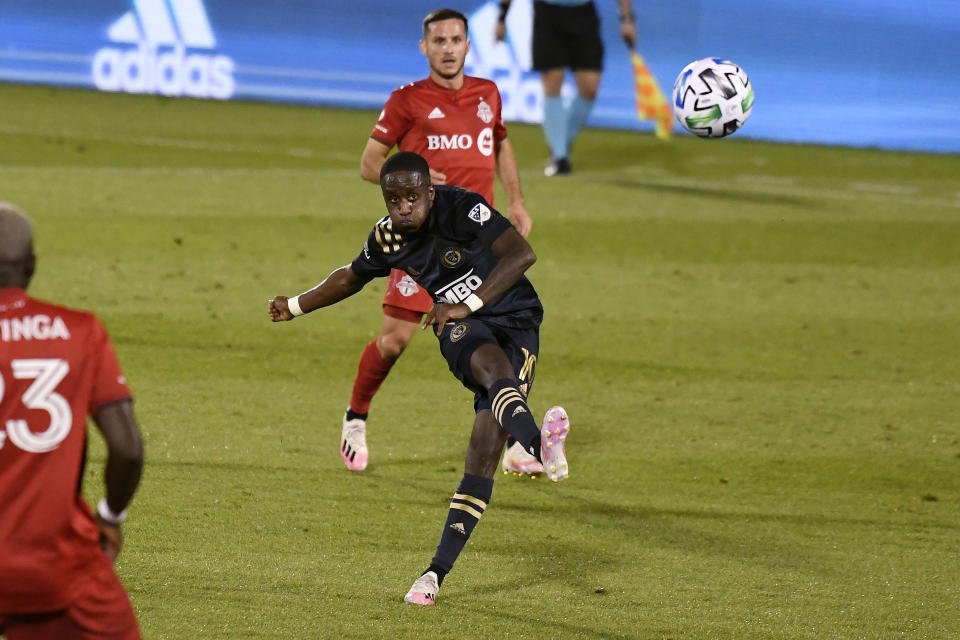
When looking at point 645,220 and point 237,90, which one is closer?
point 645,220

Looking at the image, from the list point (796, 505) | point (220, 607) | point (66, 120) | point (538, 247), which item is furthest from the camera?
point (66, 120)

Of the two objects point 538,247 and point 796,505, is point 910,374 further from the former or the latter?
point 538,247

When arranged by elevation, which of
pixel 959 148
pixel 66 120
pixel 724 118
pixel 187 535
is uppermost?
pixel 724 118

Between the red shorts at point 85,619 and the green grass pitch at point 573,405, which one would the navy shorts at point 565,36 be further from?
the red shorts at point 85,619

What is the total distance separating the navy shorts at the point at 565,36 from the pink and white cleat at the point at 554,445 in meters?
11.1

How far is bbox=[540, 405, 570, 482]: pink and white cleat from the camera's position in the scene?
198 inches

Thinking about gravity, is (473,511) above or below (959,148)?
above

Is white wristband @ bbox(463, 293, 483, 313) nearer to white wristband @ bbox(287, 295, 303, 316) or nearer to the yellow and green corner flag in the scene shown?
white wristband @ bbox(287, 295, 303, 316)

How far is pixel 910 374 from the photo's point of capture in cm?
921

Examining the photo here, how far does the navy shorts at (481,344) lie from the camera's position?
17.8 ft

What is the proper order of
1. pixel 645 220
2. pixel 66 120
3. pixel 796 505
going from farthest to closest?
pixel 66 120 < pixel 645 220 < pixel 796 505

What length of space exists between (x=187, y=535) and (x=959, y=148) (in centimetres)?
Result: 1583

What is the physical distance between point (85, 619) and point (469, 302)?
2491mm

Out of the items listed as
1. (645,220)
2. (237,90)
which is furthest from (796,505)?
(237,90)
